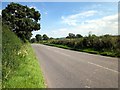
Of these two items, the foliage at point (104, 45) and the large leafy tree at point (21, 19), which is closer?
the foliage at point (104, 45)

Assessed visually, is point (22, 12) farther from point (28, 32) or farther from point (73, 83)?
point (73, 83)

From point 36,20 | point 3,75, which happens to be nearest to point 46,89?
point 3,75

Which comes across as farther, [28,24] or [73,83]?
[28,24]

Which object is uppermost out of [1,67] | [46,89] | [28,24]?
[28,24]

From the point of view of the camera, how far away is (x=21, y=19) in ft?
171

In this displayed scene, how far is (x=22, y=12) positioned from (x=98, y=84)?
1883 inches

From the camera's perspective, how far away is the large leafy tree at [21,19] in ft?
169

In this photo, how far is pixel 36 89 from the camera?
27.9 feet

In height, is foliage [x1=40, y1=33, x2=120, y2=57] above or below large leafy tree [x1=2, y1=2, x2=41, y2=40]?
below

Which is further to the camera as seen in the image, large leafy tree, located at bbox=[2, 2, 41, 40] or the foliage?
large leafy tree, located at bbox=[2, 2, 41, 40]

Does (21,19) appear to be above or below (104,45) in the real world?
above

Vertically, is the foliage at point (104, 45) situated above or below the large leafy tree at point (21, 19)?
below

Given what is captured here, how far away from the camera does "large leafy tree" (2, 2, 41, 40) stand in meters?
51.5

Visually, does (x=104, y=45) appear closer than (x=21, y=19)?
Yes
